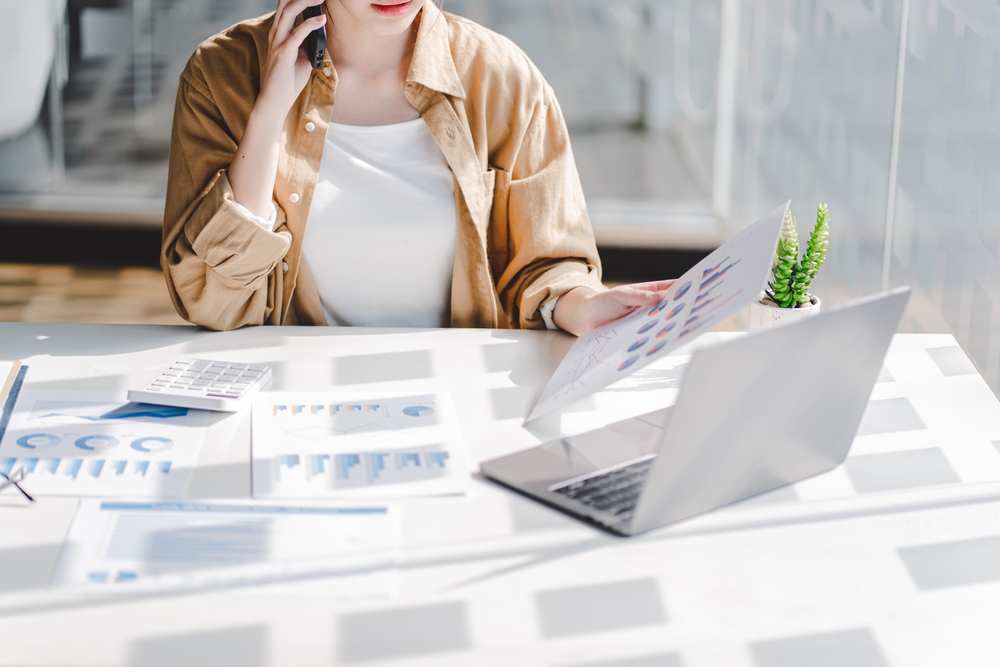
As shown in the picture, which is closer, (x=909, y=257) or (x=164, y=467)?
(x=164, y=467)

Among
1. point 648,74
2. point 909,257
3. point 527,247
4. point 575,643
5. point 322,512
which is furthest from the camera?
point 648,74

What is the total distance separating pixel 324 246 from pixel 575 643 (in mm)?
921

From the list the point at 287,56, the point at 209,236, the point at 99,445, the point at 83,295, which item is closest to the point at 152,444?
the point at 99,445

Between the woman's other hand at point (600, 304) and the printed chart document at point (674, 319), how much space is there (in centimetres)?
2

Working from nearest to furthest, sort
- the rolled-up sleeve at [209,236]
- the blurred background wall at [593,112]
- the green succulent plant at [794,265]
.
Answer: the green succulent plant at [794,265]
the rolled-up sleeve at [209,236]
the blurred background wall at [593,112]

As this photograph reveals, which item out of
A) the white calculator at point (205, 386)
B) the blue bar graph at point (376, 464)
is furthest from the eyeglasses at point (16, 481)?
the blue bar graph at point (376, 464)

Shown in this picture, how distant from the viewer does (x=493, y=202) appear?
155 centimetres

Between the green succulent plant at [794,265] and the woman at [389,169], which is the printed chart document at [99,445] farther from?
the green succulent plant at [794,265]

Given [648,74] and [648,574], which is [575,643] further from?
[648,74]

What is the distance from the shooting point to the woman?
4.66 ft

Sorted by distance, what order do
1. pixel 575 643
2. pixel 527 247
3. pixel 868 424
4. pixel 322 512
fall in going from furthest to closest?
pixel 527 247, pixel 868 424, pixel 322 512, pixel 575 643

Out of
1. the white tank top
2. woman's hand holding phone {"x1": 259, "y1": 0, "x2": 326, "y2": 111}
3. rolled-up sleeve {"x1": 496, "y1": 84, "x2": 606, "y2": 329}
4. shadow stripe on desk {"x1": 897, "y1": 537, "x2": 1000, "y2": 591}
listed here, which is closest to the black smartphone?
woman's hand holding phone {"x1": 259, "y1": 0, "x2": 326, "y2": 111}

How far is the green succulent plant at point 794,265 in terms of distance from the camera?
1.16 m

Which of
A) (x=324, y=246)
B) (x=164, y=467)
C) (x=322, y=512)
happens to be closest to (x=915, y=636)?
(x=322, y=512)
